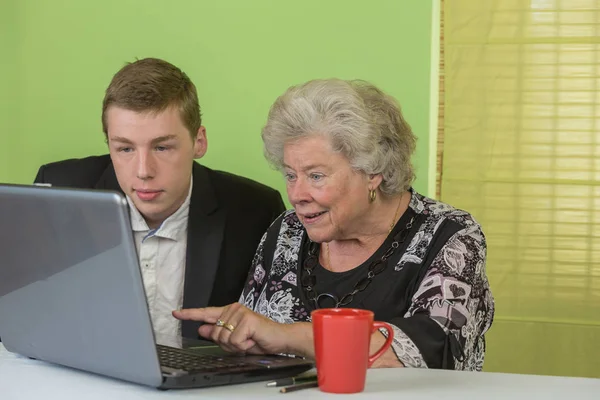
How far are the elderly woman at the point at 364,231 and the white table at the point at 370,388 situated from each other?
0.99 ft

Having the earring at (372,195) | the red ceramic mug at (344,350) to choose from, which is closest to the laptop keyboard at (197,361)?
the red ceramic mug at (344,350)

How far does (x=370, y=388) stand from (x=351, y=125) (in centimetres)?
69

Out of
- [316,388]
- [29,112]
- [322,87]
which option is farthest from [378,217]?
[29,112]

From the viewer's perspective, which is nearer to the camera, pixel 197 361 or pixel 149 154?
pixel 197 361

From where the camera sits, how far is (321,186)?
6.20ft

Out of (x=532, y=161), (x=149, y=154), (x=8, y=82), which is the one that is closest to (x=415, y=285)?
(x=149, y=154)

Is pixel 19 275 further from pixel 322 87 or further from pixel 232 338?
pixel 322 87

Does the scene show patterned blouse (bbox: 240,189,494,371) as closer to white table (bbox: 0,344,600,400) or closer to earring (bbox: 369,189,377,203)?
earring (bbox: 369,189,377,203)

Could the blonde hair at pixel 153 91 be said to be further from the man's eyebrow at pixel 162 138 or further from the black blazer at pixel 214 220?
the black blazer at pixel 214 220

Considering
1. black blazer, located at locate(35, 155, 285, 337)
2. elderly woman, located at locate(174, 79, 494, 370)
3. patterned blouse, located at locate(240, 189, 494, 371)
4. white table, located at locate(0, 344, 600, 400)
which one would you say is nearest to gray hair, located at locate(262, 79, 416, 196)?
elderly woman, located at locate(174, 79, 494, 370)

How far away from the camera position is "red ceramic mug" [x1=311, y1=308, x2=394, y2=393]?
1276mm

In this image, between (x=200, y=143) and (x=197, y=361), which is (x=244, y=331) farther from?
(x=200, y=143)

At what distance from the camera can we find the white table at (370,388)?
1.28 meters

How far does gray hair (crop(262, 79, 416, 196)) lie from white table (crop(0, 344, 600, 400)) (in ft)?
1.88
